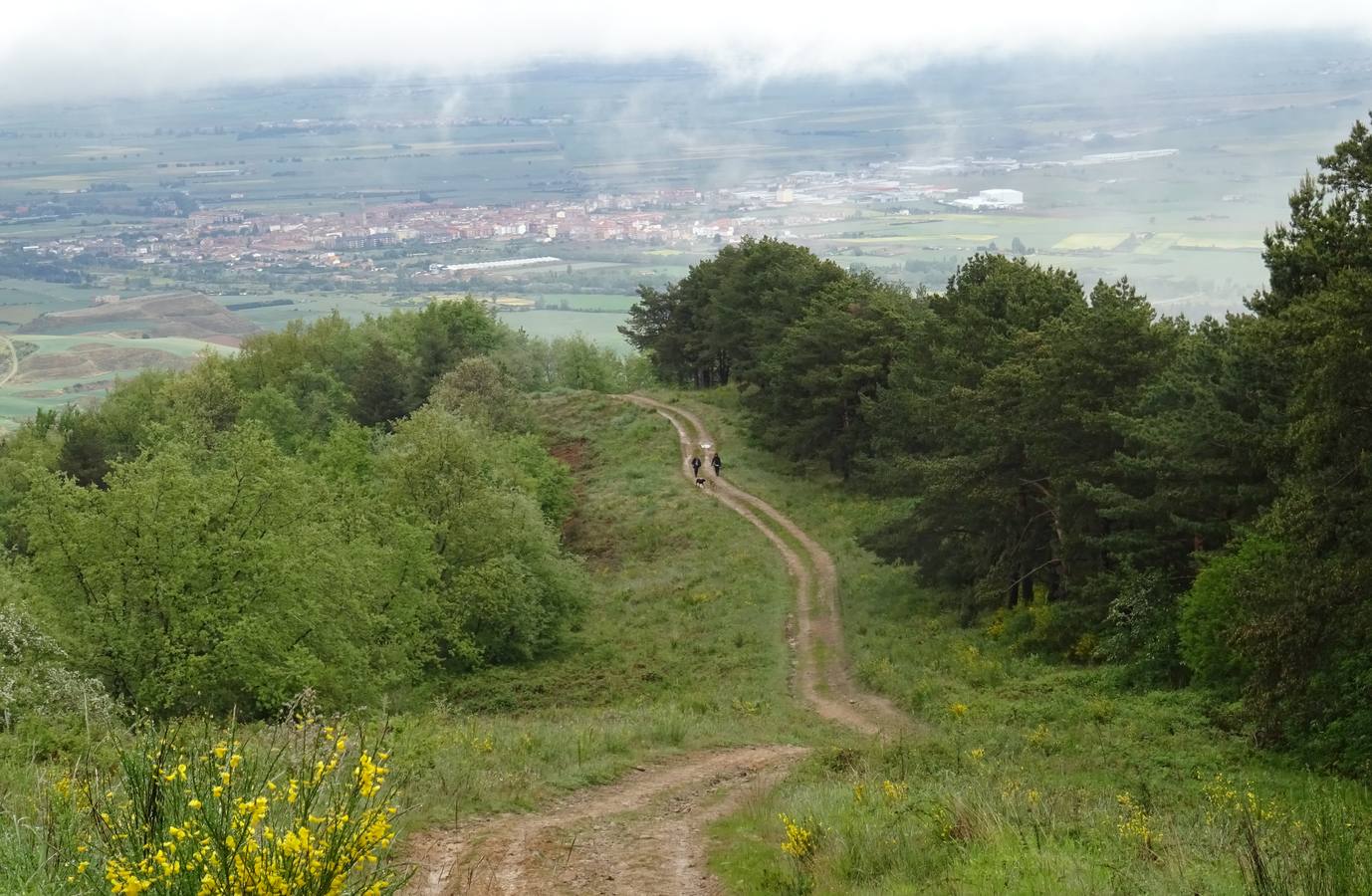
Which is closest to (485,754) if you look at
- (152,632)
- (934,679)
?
(152,632)

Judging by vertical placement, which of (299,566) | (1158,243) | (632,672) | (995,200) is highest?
(995,200)

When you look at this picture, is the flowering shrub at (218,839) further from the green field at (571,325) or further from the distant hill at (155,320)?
the distant hill at (155,320)

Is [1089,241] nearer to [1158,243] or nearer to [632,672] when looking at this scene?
[1158,243]

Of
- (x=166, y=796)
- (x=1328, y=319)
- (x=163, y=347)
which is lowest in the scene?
(x=163, y=347)

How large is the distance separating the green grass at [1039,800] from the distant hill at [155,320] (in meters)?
128

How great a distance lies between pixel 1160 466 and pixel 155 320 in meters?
151

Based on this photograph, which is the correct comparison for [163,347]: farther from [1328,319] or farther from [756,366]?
[1328,319]

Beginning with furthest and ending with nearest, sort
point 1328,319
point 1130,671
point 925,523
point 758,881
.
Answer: point 925,523, point 1130,671, point 1328,319, point 758,881

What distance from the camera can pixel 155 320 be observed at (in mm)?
152375

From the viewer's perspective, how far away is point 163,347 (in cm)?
13262

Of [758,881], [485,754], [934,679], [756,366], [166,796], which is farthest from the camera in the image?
[756,366]

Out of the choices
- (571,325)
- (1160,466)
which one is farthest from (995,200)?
(1160,466)

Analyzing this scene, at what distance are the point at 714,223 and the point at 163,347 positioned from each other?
91735 mm

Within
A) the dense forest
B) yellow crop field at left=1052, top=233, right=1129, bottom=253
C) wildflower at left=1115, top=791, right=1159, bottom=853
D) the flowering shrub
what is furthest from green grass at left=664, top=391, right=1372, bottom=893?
yellow crop field at left=1052, top=233, right=1129, bottom=253
